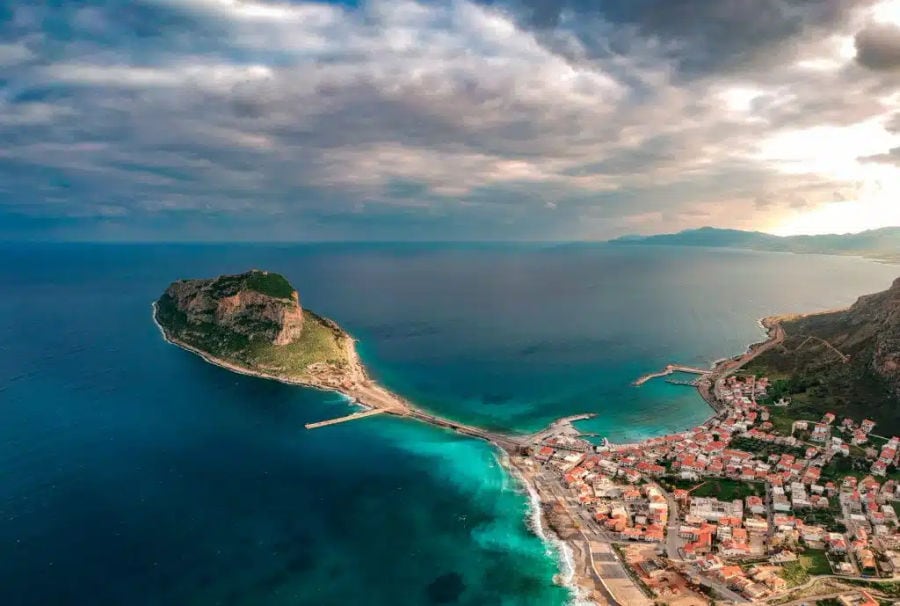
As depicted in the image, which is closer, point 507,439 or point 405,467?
point 405,467

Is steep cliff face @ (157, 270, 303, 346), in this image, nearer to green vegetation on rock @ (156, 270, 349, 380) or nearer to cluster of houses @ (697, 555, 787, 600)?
green vegetation on rock @ (156, 270, 349, 380)

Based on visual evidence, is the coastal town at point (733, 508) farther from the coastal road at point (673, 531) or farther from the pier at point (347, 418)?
the pier at point (347, 418)

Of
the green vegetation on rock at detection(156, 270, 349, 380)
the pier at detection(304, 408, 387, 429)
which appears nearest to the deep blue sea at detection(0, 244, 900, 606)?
the pier at detection(304, 408, 387, 429)

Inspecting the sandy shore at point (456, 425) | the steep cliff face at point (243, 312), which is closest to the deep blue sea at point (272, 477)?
the sandy shore at point (456, 425)

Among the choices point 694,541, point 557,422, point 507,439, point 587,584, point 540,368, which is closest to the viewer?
point 587,584

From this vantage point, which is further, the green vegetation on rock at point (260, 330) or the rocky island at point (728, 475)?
the green vegetation on rock at point (260, 330)

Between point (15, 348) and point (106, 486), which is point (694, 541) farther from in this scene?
point (15, 348)

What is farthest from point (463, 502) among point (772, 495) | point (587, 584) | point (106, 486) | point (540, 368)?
point (540, 368)
